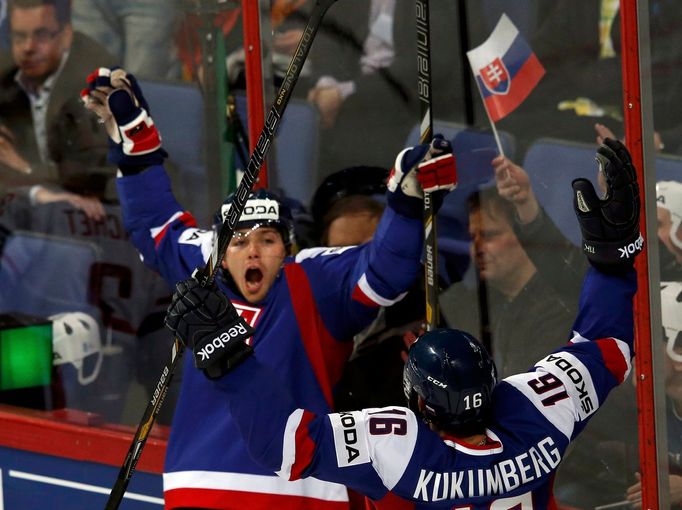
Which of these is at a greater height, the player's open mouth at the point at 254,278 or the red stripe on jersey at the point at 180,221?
the red stripe on jersey at the point at 180,221

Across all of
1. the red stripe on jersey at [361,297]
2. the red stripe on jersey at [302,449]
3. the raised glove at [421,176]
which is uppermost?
the raised glove at [421,176]

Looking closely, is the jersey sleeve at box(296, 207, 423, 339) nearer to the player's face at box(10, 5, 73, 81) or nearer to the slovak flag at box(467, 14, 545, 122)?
the slovak flag at box(467, 14, 545, 122)

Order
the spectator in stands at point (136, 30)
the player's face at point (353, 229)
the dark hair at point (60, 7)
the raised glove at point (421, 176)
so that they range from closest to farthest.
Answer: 1. the raised glove at point (421, 176)
2. the player's face at point (353, 229)
3. the spectator in stands at point (136, 30)
4. the dark hair at point (60, 7)

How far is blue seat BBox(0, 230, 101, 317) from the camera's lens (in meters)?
4.43

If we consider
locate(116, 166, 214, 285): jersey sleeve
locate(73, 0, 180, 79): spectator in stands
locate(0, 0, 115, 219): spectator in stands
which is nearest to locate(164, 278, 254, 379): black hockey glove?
locate(116, 166, 214, 285): jersey sleeve

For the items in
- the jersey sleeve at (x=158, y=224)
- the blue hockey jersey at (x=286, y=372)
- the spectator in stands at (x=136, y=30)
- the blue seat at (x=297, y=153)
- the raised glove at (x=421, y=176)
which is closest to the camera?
the raised glove at (x=421, y=176)

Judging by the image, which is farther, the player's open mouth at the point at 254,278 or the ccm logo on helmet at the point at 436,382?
the player's open mouth at the point at 254,278

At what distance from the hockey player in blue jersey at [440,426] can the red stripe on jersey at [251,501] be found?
2.43 ft

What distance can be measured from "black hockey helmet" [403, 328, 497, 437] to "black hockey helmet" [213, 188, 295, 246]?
805 millimetres

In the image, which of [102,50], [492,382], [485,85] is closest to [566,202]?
[485,85]

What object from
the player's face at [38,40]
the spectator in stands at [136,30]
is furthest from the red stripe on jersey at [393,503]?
the player's face at [38,40]

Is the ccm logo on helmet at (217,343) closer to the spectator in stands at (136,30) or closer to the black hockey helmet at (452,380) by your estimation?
the black hockey helmet at (452,380)

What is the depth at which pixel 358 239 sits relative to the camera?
3699mm

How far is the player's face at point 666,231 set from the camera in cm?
318
